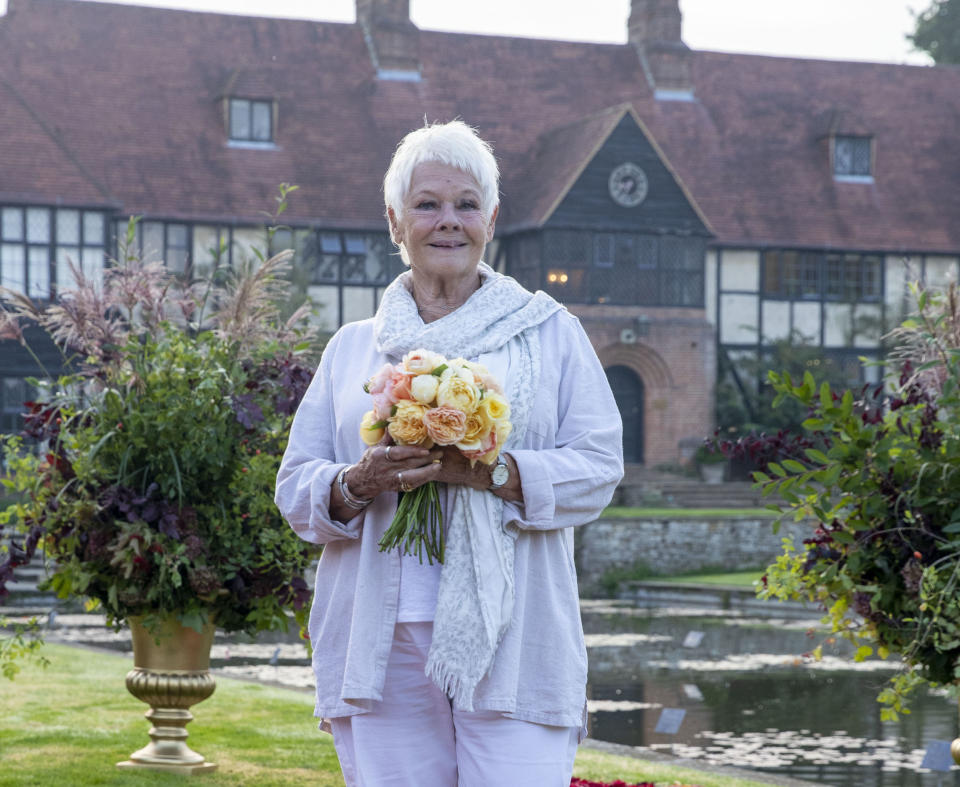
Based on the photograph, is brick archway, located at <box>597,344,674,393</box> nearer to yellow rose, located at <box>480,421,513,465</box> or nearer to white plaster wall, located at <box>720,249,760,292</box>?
white plaster wall, located at <box>720,249,760,292</box>

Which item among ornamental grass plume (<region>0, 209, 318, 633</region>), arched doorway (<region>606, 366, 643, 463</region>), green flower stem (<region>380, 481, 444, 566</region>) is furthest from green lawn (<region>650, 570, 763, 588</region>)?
green flower stem (<region>380, 481, 444, 566</region>)

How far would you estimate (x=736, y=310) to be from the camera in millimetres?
32938

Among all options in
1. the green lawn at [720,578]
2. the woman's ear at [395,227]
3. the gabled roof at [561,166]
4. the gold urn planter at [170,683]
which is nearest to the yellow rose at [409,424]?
the woman's ear at [395,227]

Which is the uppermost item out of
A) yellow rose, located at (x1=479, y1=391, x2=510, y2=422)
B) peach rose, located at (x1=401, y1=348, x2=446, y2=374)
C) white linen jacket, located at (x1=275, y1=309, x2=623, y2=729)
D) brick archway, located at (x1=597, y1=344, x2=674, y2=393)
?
brick archway, located at (x1=597, y1=344, x2=674, y2=393)

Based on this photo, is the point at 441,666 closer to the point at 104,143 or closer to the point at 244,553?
the point at 244,553

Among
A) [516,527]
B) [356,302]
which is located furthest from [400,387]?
[356,302]

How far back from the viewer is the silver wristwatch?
310 cm

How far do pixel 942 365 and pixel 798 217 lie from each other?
28.8m

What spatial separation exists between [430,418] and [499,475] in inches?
8.2

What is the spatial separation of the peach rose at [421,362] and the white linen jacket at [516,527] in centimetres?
17

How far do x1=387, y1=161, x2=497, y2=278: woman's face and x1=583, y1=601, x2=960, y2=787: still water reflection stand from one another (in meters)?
2.69

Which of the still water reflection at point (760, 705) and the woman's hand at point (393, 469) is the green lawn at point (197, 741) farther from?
the woman's hand at point (393, 469)

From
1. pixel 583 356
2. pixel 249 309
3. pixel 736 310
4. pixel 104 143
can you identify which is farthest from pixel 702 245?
pixel 583 356

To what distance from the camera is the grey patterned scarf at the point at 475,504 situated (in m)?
2.97
